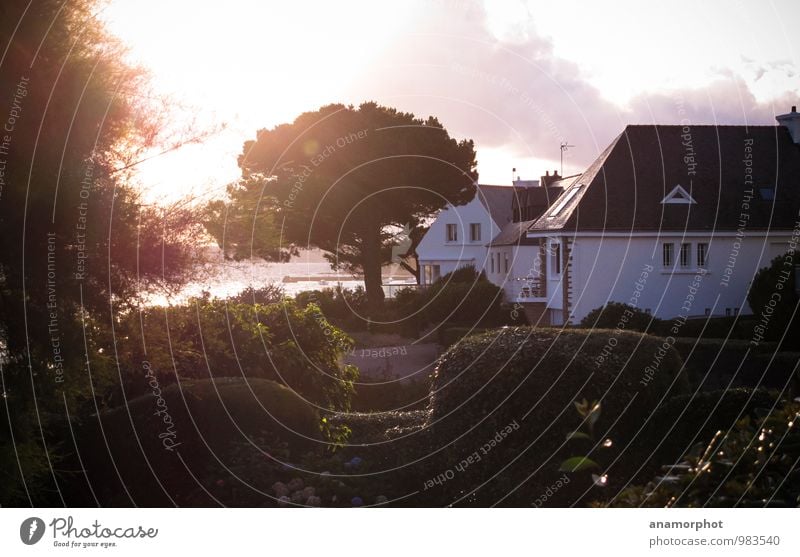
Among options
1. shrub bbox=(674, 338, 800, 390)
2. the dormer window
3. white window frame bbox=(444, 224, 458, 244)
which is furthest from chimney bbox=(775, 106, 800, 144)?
white window frame bbox=(444, 224, 458, 244)

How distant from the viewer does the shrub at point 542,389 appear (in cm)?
1226

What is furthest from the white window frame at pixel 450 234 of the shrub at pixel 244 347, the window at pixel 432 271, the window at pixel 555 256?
Result: the shrub at pixel 244 347

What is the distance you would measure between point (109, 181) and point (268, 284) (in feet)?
56.6

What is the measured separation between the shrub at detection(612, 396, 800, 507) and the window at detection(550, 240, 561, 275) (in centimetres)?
2902

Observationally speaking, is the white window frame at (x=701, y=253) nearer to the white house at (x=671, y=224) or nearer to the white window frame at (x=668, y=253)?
the white house at (x=671, y=224)

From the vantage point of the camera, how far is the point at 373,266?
43.3 m

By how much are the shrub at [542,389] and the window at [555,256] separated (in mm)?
21989

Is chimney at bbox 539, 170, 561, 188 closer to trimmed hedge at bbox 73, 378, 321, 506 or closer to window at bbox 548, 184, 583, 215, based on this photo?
window at bbox 548, 184, 583, 215

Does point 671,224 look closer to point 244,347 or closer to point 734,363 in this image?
point 734,363

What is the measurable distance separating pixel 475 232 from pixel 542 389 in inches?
1679

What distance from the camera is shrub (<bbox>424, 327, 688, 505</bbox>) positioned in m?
12.3

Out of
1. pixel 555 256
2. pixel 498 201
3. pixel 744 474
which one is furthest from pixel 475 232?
pixel 744 474

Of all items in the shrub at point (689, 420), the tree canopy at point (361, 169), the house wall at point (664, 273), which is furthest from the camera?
the tree canopy at point (361, 169)
